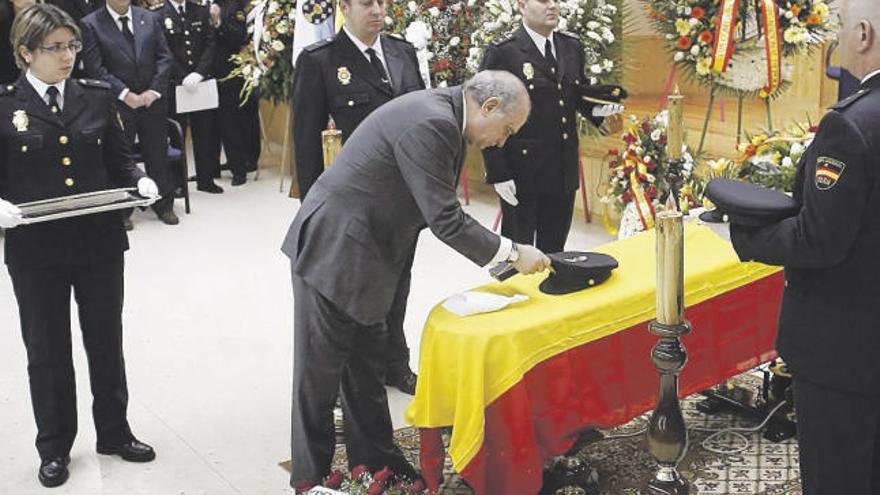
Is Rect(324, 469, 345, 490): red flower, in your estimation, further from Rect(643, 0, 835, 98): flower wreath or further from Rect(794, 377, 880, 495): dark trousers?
Rect(643, 0, 835, 98): flower wreath

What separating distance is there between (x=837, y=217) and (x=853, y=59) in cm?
34

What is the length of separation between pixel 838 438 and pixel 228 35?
6.83 meters

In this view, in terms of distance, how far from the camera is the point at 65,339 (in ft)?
13.0

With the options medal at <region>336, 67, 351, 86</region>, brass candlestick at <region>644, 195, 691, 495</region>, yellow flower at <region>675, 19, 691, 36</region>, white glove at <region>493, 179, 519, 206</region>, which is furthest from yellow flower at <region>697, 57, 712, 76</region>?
brass candlestick at <region>644, 195, 691, 495</region>

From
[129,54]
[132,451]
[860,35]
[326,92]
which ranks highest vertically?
[860,35]

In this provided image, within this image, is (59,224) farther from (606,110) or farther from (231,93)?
(231,93)

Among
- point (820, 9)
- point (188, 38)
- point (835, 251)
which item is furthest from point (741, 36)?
point (188, 38)

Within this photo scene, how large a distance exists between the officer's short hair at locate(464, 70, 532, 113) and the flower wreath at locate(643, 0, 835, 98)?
2945 mm

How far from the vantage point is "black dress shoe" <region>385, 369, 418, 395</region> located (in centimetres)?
466

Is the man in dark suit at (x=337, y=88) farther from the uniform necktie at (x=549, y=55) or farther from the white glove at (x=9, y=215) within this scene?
the white glove at (x=9, y=215)

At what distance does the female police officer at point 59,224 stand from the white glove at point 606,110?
208cm

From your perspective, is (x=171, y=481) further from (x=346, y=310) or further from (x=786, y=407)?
(x=786, y=407)

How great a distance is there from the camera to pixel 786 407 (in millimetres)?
4129

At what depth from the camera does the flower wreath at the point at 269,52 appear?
8.14m
